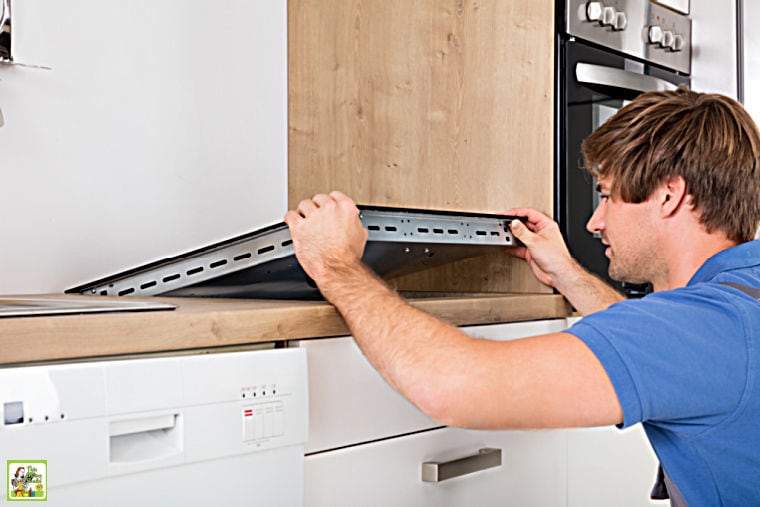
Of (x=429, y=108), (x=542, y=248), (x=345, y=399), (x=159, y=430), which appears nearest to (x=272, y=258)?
(x=345, y=399)

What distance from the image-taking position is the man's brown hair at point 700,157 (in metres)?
1.12

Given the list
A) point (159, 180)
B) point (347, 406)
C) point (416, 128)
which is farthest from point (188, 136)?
point (347, 406)

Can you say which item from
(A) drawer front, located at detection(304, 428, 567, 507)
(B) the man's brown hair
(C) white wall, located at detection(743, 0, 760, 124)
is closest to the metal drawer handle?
(A) drawer front, located at detection(304, 428, 567, 507)

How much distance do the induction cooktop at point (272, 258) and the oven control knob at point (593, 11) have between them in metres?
0.47

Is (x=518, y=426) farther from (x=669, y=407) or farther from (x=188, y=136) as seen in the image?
(x=188, y=136)

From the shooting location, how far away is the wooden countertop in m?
0.81

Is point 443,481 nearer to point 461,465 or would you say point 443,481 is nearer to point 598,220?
point 461,465

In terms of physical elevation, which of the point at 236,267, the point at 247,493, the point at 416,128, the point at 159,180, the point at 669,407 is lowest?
the point at 247,493

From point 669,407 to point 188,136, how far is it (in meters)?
1.19

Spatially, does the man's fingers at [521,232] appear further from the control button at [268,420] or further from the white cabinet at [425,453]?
the control button at [268,420]

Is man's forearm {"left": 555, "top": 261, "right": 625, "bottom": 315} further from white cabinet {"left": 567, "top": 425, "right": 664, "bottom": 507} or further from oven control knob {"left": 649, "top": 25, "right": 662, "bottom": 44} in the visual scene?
oven control knob {"left": 649, "top": 25, "right": 662, "bottom": 44}

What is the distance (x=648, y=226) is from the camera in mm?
1167

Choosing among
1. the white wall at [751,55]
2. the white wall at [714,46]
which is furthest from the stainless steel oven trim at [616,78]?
the white wall at [751,55]

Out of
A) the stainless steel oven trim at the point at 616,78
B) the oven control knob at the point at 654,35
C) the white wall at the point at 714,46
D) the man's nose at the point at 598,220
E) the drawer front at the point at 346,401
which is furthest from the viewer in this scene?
the white wall at the point at 714,46
